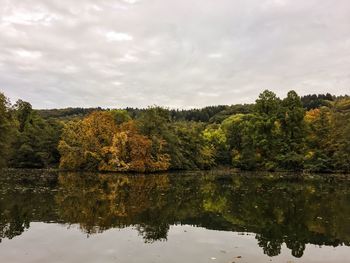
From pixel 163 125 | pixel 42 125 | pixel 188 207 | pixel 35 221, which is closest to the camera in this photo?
pixel 35 221

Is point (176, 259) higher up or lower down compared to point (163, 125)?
lower down

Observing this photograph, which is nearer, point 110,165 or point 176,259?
point 176,259

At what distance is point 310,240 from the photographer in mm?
14188

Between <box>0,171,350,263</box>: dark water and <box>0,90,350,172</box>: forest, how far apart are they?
31870 millimetres

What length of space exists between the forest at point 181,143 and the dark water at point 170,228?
31.9 m

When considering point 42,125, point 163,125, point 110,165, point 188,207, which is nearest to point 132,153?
point 110,165

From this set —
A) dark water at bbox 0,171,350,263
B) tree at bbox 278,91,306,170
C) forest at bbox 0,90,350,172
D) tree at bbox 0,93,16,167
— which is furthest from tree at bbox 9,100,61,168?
dark water at bbox 0,171,350,263

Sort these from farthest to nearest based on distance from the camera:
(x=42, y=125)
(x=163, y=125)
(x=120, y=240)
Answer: (x=42, y=125) < (x=163, y=125) < (x=120, y=240)

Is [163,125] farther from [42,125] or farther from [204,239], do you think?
[204,239]

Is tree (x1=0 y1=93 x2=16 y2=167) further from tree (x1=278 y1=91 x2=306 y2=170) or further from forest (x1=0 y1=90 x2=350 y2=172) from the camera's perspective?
tree (x1=278 y1=91 x2=306 y2=170)

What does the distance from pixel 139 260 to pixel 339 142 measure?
53.6 m

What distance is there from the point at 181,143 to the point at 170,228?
162 feet

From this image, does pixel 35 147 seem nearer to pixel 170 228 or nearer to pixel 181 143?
pixel 181 143

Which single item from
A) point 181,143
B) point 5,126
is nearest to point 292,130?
point 181,143
